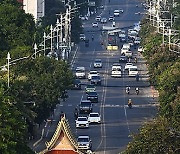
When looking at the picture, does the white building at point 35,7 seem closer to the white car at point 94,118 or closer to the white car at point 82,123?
the white car at point 94,118

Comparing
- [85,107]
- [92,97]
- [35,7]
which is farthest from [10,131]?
[35,7]

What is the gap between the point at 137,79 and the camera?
112 meters

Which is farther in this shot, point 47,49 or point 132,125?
point 47,49

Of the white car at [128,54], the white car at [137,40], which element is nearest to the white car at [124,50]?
the white car at [128,54]

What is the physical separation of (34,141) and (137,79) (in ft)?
117

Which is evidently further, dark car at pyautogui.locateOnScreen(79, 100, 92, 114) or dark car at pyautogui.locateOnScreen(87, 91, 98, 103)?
dark car at pyautogui.locateOnScreen(87, 91, 98, 103)

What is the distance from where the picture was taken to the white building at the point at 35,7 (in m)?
148

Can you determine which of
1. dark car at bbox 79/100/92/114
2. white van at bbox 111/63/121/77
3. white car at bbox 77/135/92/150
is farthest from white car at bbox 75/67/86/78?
white car at bbox 77/135/92/150

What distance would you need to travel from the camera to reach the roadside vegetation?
184 feet

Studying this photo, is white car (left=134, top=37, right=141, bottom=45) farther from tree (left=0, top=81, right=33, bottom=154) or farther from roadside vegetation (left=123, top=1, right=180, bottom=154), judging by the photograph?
tree (left=0, top=81, right=33, bottom=154)

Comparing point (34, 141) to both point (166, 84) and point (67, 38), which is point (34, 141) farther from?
point (67, 38)

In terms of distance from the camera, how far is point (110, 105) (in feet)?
315

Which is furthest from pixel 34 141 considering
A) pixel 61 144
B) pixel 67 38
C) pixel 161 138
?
pixel 67 38

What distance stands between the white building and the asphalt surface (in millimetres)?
5824
